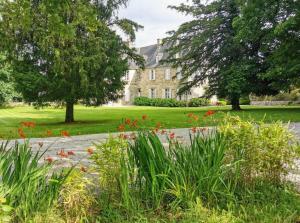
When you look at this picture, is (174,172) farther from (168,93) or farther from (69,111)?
(168,93)

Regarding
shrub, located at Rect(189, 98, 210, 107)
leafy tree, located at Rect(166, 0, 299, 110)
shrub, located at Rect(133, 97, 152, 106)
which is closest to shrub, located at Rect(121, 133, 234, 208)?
leafy tree, located at Rect(166, 0, 299, 110)

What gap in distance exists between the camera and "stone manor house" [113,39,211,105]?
57.4 metres

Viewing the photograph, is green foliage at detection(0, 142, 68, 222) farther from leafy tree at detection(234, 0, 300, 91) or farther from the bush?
the bush

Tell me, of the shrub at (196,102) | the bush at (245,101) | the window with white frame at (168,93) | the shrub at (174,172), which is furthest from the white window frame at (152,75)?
the shrub at (174,172)

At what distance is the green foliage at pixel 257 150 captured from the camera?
479 centimetres

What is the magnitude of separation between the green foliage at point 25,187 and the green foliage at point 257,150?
221 centimetres

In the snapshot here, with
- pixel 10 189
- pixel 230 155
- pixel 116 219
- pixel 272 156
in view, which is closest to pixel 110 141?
pixel 116 219

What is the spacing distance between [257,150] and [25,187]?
280 cm

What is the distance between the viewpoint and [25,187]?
347 cm

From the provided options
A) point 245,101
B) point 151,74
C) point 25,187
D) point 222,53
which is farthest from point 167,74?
point 25,187

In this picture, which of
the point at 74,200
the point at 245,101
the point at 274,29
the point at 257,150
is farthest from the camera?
the point at 245,101

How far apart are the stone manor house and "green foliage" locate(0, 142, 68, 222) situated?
5294 cm

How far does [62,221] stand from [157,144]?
4.33ft

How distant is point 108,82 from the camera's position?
19.7 meters
